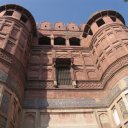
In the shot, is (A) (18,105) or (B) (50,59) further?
(B) (50,59)

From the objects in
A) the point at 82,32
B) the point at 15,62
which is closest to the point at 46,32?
the point at 82,32

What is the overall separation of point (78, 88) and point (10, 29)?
16.1 feet

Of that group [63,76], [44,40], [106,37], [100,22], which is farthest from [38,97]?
[100,22]

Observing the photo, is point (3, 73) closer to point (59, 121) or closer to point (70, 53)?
point (59, 121)

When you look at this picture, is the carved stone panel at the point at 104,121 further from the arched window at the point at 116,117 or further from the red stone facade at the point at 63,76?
the arched window at the point at 116,117

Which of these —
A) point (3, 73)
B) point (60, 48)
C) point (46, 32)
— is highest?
point (46, 32)

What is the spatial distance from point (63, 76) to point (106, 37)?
338cm

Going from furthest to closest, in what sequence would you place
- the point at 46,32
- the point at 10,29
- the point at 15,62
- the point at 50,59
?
the point at 46,32 < the point at 50,59 < the point at 10,29 < the point at 15,62

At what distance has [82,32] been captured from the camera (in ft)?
63.7

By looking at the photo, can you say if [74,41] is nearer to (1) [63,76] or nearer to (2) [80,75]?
(2) [80,75]

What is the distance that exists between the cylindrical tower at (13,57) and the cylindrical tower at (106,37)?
3.83 meters

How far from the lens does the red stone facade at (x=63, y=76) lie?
10547 millimetres

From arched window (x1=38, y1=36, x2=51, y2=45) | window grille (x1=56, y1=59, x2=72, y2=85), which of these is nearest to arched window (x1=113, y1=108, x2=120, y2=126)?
window grille (x1=56, y1=59, x2=72, y2=85)

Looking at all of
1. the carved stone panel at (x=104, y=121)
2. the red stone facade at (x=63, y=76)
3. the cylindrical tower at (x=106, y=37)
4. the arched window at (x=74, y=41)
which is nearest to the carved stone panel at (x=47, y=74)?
the red stone facade at (x=63, y=76)
